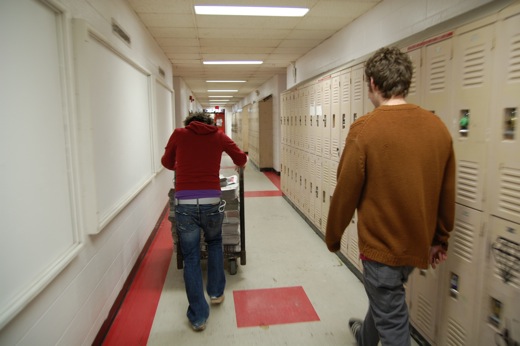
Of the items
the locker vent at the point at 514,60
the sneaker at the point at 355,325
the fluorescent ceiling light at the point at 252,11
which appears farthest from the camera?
the fluorescent ceiling light at the point at 252,11

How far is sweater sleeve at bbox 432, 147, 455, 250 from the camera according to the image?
5.03 feet

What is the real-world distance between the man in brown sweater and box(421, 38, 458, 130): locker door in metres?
0.46

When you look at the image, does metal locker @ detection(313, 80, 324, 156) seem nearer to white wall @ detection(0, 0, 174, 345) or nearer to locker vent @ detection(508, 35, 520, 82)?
white wall @ detection(0, 0, 174, 345)

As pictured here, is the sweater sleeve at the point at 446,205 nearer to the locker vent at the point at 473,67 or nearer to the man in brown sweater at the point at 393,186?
the man in brown sweater at the point at 393,186

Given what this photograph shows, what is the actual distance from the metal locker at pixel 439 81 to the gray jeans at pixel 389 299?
Result: 33.3 inches

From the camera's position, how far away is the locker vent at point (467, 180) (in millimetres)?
1710

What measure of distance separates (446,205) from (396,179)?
326 millimetres

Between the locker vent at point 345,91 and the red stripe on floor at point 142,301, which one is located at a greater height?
the locker vent at point 345,91

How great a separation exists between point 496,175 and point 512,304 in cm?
56

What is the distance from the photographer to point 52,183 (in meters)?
1.69

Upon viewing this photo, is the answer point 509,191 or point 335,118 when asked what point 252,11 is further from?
point 509,191

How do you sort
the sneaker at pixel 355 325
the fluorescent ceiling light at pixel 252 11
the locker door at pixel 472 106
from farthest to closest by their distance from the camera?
the fluorescent ceiling light at pixel 252 11
the sneaker at pixel 355 325
the locker door at pixel 472 106

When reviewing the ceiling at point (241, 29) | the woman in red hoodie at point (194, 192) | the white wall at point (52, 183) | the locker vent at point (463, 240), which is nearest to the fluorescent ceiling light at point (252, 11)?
the ceiling at point (241, 29)

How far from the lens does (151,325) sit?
96.9 inches
